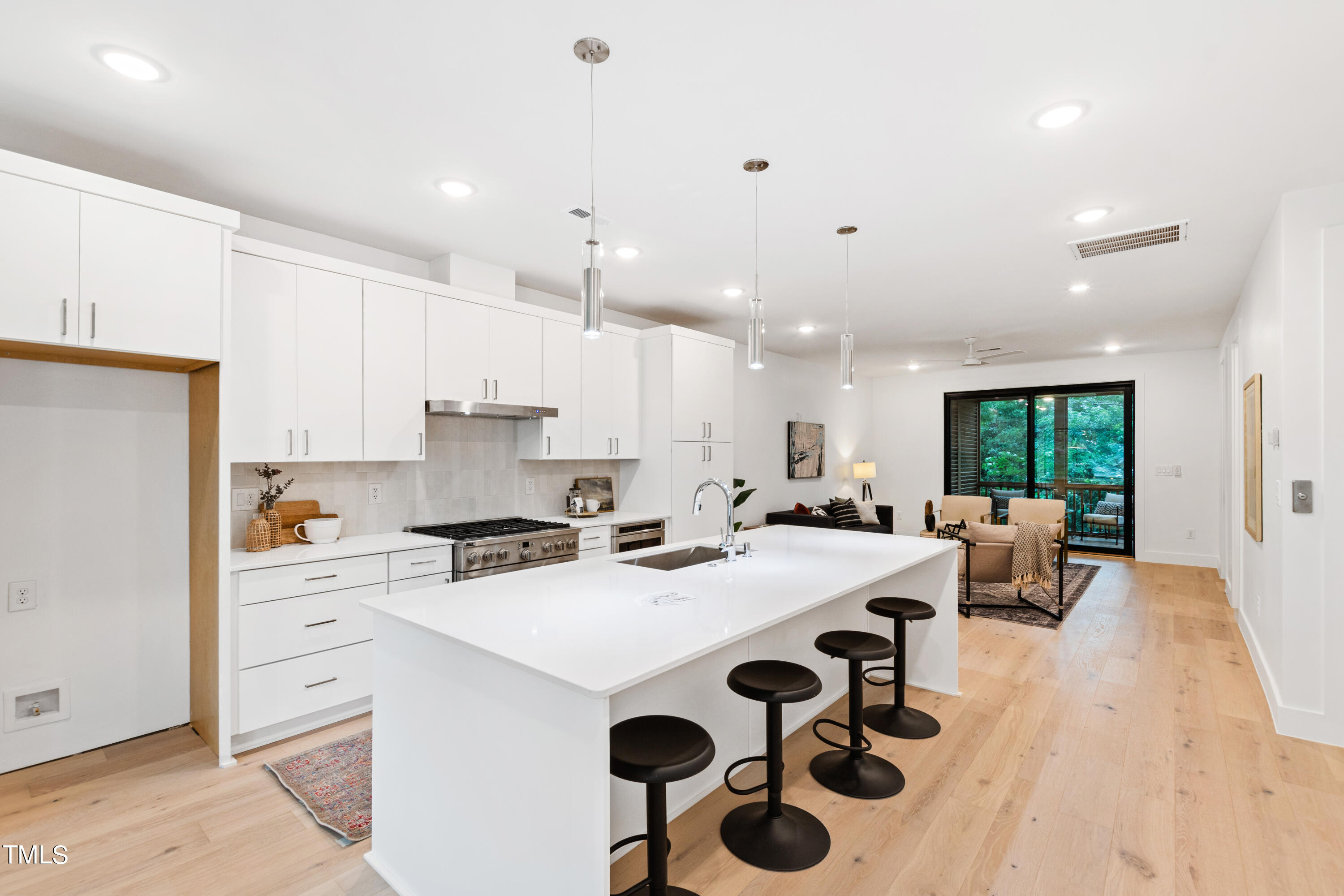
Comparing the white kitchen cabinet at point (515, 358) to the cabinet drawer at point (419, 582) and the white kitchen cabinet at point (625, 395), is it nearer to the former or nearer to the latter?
the white kitchen cabinet at point (625, 395)

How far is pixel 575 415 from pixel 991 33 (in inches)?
127

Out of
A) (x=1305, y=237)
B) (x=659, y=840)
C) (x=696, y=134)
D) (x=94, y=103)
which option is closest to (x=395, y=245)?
(x=94, y=103)

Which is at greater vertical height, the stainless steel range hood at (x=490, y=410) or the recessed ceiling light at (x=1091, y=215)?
the recessed ceiling light at (x=1091, y=215)

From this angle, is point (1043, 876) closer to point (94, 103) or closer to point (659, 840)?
point (659, 840)

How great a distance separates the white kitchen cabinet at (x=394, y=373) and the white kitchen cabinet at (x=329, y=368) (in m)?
0.05

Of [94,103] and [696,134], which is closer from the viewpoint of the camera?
[94,103]

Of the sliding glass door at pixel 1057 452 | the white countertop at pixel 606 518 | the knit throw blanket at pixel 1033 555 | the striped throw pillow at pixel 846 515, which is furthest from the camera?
the sliding glass door at pixel 1057 452

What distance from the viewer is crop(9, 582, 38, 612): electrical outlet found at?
258 cm

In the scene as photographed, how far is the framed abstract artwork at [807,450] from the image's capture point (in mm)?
7684

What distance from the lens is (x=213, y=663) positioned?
2.72m

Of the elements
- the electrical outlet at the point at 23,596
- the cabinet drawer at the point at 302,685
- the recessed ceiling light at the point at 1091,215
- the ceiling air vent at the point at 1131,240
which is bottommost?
the cabinet drawer at the point at 302,685

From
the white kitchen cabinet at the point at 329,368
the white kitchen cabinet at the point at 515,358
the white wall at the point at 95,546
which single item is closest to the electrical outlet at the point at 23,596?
the white wall at the point at 95,546

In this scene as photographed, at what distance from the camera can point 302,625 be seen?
2879 mm

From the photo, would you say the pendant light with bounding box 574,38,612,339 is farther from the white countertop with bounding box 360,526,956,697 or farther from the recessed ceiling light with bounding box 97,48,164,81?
the recessed ceiling light with bounding box 97,48,164,81
